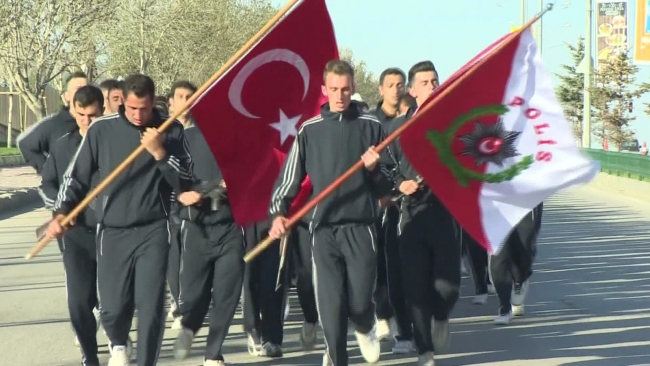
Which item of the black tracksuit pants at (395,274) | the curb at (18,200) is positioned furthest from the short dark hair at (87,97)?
the curb at (18,200)

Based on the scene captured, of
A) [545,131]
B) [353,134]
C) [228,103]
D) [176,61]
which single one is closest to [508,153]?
[545,131]

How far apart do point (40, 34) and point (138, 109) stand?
30536 mm

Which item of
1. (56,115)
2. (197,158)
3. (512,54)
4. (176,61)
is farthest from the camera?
(176,61)

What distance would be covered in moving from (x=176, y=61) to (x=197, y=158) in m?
41.8

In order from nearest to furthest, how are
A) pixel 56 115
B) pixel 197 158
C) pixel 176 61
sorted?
pixel 197 158, pixel 56 115, pixel 176 61

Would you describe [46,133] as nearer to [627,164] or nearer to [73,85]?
[73,85]

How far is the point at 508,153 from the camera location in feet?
25.4

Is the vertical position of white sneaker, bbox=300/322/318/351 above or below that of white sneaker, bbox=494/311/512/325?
above

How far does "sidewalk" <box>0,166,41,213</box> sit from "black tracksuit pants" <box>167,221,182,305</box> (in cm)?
1185

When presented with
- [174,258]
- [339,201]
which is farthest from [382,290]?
[339,201]

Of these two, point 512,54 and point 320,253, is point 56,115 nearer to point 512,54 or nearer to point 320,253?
point 320,253

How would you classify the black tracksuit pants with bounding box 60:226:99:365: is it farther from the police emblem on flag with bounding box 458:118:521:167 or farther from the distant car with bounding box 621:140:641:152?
the distant car with bounding box 621:140:641:152

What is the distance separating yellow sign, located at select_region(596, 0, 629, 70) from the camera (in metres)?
49.7

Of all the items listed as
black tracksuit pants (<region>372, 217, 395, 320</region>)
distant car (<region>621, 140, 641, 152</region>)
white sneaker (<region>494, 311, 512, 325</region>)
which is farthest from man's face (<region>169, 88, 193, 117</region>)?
distant car (<region>621, 140, 641, 152</region>)
